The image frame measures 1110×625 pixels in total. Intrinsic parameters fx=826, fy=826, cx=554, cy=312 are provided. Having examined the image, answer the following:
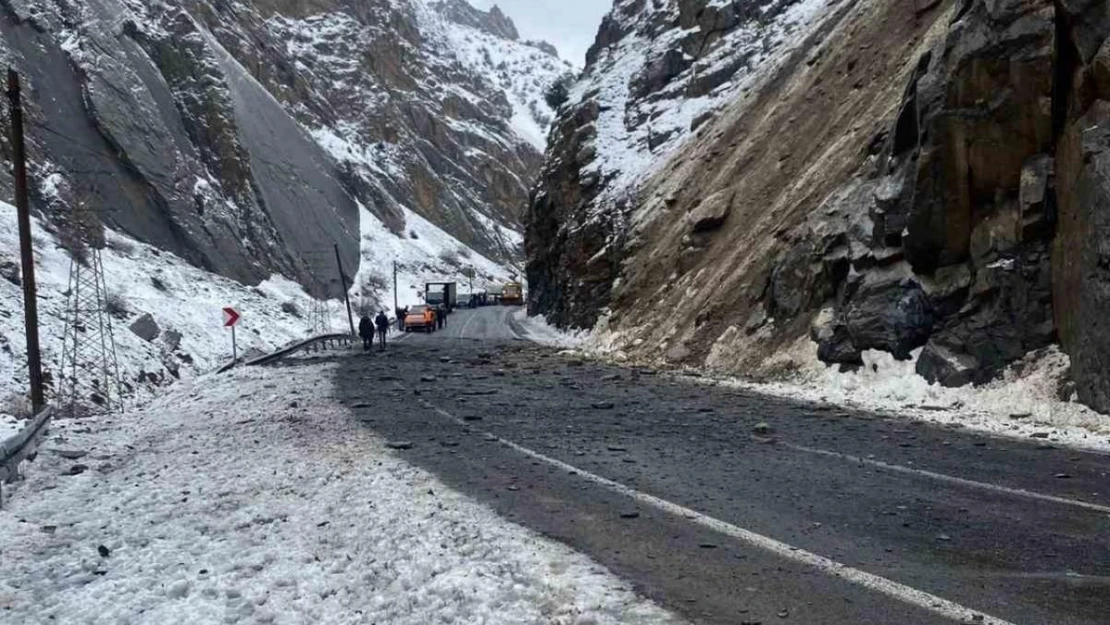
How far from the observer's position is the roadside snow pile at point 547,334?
1318 inches

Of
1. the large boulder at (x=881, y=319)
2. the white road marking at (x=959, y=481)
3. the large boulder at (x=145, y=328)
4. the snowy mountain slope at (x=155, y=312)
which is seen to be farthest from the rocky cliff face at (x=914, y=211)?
the large boulder at (x=145, y=328)

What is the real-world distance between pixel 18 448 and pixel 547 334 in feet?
102

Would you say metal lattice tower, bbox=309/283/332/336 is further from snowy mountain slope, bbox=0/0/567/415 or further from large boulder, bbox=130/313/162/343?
large boulder, bbox=130/313/162/343

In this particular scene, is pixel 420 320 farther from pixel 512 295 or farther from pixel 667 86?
pixel 512 295

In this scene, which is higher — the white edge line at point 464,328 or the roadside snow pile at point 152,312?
the roadside snow pile at point 152,312

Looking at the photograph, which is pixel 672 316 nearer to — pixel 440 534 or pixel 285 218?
pixel 440 534

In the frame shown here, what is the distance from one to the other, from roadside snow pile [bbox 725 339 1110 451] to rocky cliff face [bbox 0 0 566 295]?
29.0 m

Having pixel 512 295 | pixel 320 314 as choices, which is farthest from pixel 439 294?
pixel 512 295

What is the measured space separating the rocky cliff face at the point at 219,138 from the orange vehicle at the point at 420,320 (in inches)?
398

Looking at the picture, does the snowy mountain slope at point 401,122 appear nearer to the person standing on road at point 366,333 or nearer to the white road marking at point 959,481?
the person standing on road at point 366,333

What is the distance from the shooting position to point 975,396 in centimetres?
1289

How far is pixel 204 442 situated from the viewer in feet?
40.1

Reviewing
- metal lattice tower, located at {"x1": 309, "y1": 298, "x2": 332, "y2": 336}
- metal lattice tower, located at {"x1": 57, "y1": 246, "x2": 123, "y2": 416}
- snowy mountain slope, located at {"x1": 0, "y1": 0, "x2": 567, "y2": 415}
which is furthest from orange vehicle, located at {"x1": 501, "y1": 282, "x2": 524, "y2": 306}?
metal lattice tower, located at {"x1": 57, "y1": 246, "x2": 123, "y2": 416}

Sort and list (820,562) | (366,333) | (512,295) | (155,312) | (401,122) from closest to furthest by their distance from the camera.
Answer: (820,562) < (155,312) < (366,333) < (512,295) < (401,122)
